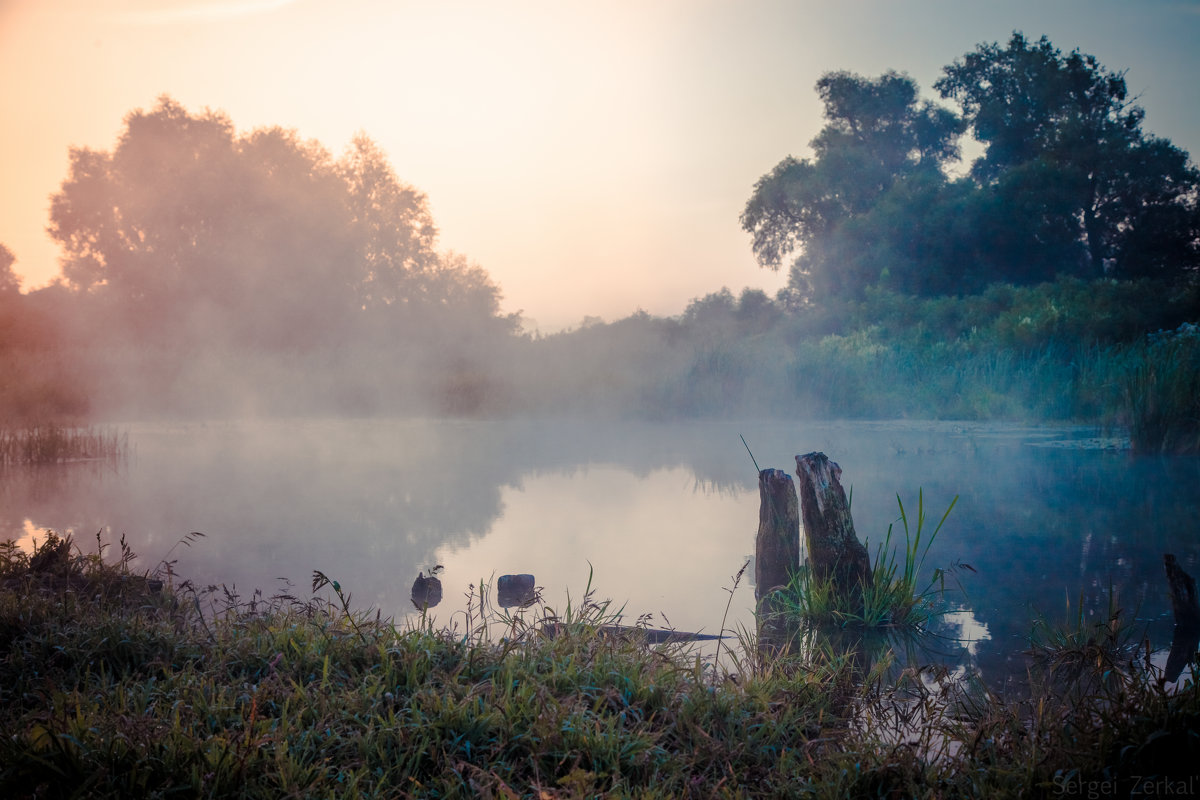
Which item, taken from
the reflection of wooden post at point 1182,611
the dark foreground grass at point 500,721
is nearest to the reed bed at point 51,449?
the dark foreground grass at point 500,721

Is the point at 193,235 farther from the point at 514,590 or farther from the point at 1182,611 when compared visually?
the point at 1182,611

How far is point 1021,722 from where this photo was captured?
8.30 ft

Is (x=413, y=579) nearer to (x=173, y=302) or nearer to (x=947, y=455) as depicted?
(x=947, y=455)

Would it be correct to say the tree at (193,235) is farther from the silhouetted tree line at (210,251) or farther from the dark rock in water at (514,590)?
the dark rock in water at (514,590)

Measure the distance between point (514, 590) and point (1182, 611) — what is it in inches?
138

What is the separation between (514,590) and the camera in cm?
437

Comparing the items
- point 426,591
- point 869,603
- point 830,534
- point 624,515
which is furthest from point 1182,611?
point 624,515

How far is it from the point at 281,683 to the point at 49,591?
198 centimetres

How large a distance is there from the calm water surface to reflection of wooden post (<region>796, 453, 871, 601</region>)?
59 centimetres

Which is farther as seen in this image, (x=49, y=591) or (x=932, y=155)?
(x=932, y=155)

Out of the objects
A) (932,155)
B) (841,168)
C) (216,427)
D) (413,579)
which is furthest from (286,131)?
(413,579)

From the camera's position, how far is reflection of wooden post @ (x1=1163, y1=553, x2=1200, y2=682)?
3535 millimetres

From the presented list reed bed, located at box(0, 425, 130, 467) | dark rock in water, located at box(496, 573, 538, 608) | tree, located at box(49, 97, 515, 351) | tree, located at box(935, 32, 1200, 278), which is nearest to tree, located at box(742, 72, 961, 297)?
tree, located at box(935, 32, 1200, 278)

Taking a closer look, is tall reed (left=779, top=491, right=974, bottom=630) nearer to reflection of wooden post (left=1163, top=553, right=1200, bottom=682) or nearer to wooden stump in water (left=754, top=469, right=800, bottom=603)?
wooden stump in water (left=754, top=469, right=800, bottom=603)
